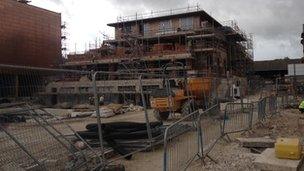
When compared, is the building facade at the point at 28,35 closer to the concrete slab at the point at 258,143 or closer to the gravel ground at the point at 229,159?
the gravel ground at the point at 229,159

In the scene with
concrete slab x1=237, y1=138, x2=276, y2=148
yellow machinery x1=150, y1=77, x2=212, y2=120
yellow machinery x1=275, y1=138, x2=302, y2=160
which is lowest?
concrete slab x1=237, y1=138, x2=276, y2=148

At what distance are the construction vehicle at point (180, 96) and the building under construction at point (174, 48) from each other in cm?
2172

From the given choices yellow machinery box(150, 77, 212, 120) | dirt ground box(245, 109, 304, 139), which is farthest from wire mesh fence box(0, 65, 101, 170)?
yellow machinery box(150, 77, 212, 120)

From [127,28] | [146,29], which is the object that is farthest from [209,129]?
[127,28]

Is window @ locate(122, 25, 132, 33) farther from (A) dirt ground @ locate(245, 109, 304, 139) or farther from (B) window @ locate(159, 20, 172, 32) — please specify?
(A) dirt ground @ locate(245, 109, 304, 139)

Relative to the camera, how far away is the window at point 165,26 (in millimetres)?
66238

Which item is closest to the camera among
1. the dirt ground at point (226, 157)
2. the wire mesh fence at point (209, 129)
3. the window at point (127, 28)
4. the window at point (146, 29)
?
the dirt ground at point (226, 157)

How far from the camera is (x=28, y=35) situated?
186 feet

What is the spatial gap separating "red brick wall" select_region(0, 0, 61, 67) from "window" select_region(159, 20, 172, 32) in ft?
48.8

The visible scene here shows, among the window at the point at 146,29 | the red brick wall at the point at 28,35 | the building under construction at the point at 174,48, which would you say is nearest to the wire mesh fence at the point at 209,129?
the building under construction at the point at 174,48

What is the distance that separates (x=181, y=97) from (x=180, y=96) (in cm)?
6

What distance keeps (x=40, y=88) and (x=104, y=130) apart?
8.71 feet

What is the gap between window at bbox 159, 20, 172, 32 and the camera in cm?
6624

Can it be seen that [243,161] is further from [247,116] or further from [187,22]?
[187,22]
